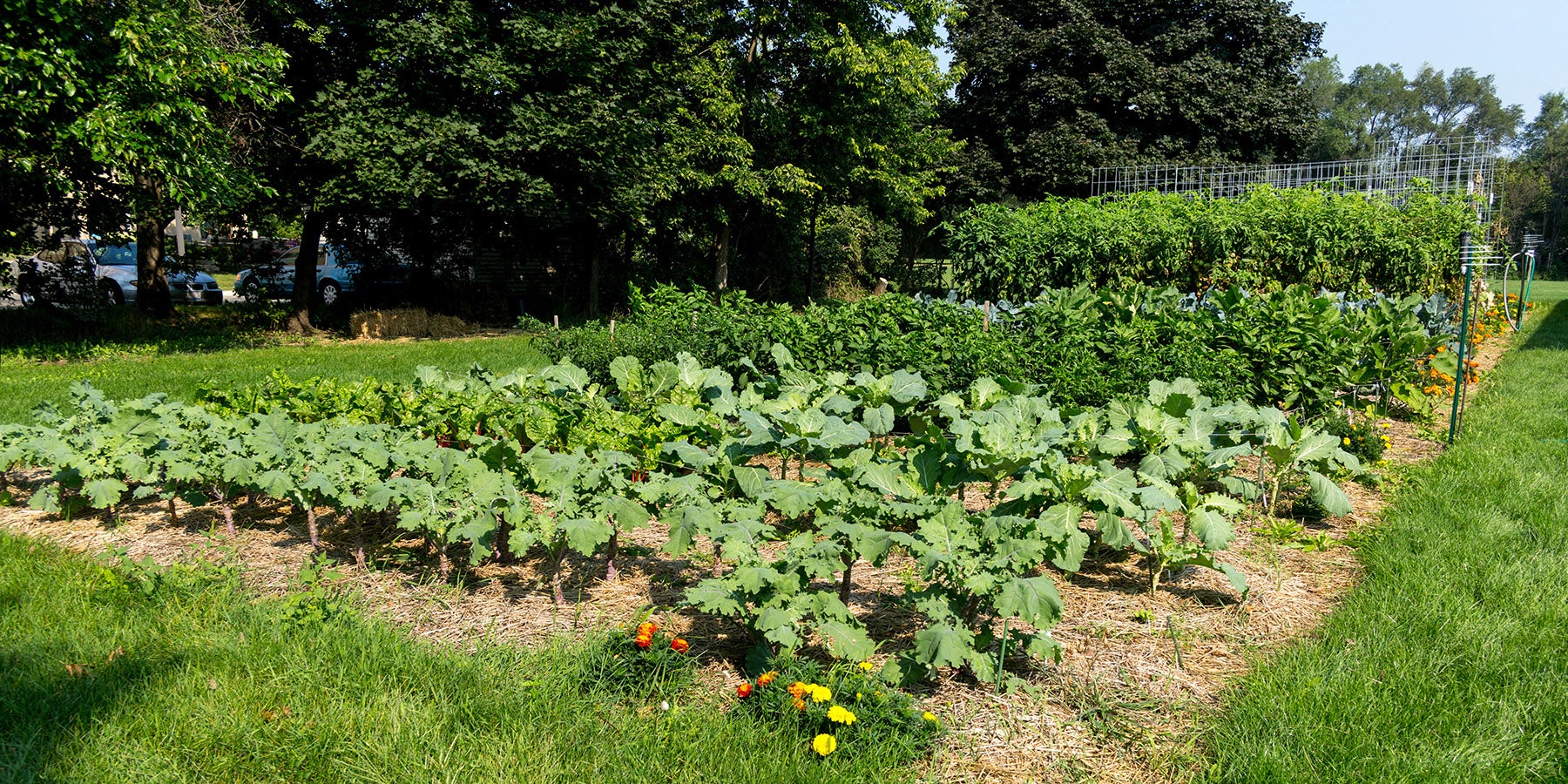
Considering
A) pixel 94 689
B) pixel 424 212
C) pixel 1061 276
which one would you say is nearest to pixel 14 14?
pixel 424 212

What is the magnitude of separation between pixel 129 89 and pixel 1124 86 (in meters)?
25.3

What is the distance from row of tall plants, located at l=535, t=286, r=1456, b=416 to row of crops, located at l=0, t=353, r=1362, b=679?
49cm

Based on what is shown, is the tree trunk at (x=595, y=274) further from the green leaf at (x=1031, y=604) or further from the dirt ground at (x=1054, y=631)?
the green leaf at (x=1031, y=604)

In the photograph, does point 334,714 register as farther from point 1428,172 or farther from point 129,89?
point 1428,172

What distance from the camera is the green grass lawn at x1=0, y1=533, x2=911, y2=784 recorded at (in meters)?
2.61

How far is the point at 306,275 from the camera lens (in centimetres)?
1667

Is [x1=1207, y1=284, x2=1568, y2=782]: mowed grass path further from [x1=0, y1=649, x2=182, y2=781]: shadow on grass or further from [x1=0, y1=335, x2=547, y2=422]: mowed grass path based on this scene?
[x1=0, y1=335, x2=547, y2=422]: mowed grass path

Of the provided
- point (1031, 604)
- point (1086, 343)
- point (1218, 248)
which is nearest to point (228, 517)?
point (1031, 604)

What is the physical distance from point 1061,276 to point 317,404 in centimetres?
739

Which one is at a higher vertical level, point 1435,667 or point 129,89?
point 129,89

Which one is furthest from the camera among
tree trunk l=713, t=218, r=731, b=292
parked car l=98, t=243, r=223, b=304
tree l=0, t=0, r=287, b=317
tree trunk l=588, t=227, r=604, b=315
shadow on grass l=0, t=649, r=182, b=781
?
tree trunk l=713, t=218, r=731, b=292

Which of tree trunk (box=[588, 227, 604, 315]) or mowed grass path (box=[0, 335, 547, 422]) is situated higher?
tree trunk (box=[588, 227, 604, 315])

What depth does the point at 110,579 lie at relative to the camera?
3.90m

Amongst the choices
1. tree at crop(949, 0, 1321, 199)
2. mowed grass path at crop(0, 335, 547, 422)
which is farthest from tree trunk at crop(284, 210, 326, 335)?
tree at crop(949, 0, 1321, 199)
